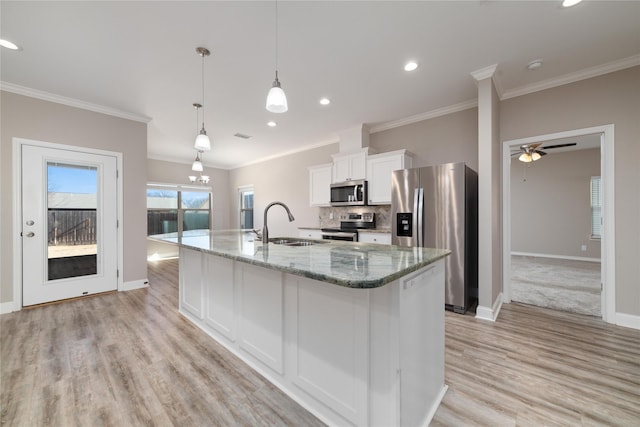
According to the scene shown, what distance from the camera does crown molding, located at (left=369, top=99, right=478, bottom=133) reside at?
355cm

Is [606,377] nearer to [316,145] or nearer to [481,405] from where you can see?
[481,405]

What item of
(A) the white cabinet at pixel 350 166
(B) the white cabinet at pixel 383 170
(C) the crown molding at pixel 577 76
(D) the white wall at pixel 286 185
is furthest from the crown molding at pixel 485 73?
(D) the white wall at pixel 286 185

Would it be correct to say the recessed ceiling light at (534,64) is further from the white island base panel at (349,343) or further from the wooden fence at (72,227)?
the wooden fence at (72,227)

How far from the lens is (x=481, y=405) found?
5.08 feet

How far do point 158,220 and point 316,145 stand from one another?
485 cm

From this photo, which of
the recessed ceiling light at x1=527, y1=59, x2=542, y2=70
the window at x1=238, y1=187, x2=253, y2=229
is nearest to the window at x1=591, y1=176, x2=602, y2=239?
the recessed ceiling light at x1=527, y1=59, x2=542, y2=70

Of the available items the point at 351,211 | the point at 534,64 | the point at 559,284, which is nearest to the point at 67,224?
the point at 351,211

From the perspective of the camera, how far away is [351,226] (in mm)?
4758

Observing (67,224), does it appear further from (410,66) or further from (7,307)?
(410,66)

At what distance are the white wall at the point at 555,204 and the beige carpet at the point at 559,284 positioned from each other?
524mm

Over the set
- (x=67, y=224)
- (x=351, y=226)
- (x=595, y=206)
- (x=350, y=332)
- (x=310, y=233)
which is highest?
(x=595, y=206)

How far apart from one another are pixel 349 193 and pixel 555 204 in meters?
5.67

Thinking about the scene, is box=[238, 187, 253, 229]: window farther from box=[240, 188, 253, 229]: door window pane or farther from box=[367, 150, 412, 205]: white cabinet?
box=[367, 150, 412, 205]: white cabinet

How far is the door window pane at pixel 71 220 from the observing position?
3352mm
